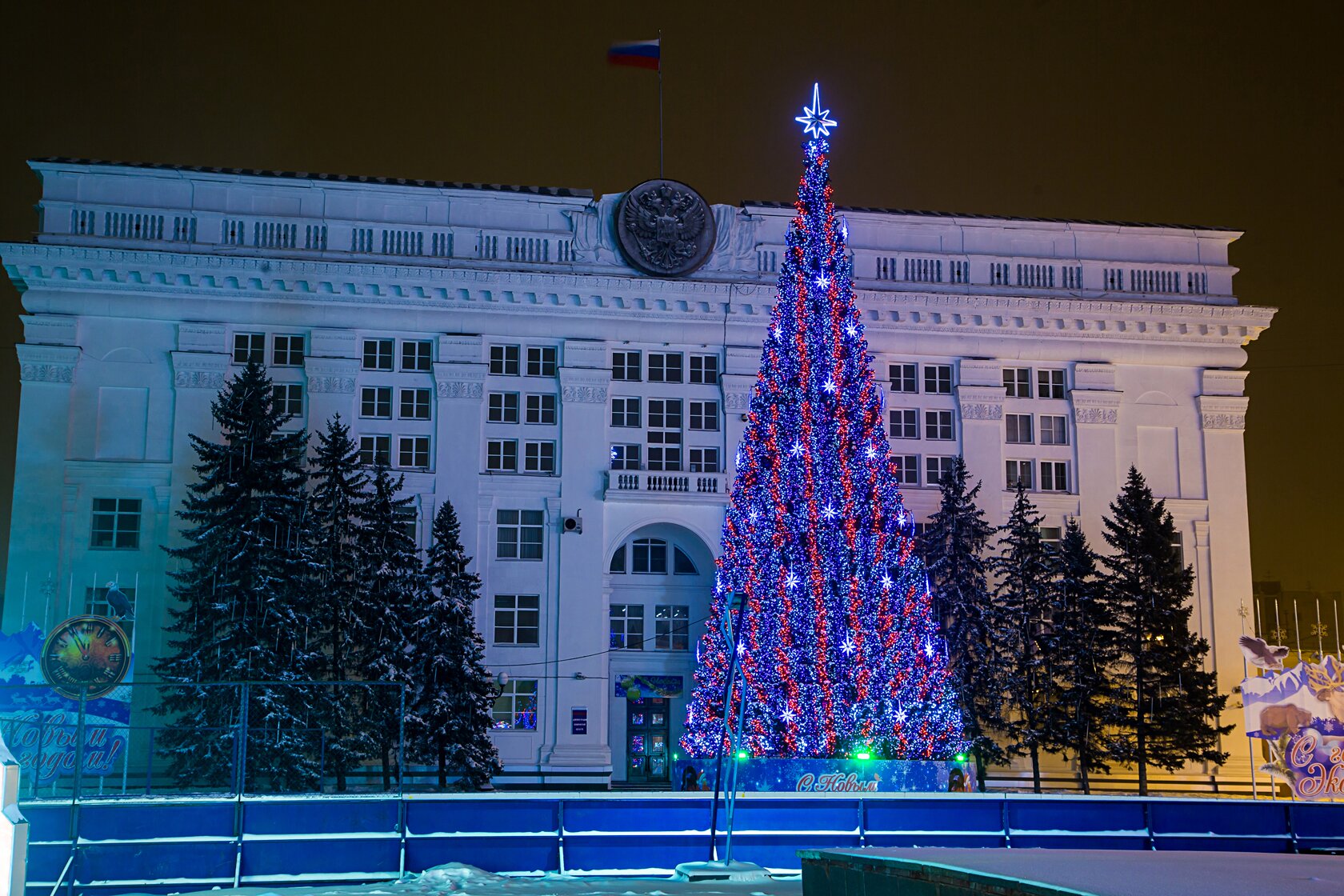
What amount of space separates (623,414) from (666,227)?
6.58 metres

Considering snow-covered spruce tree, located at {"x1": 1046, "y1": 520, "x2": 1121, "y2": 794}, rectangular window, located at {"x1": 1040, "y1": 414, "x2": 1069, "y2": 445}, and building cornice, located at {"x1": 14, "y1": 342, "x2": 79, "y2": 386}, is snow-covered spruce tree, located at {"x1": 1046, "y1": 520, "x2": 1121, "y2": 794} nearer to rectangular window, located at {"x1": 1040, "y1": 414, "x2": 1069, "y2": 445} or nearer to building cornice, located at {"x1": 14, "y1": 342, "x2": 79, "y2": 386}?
rectangular window, located at {"x1": 1040, "y1": 414, "x2": 1069, "y2": 445}

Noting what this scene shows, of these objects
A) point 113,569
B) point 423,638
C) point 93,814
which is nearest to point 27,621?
point 113,569

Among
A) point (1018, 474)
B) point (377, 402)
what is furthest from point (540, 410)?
point (1018, 474)

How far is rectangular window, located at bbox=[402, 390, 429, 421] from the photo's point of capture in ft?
155

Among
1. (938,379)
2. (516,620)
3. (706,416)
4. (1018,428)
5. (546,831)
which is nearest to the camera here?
(546,831)

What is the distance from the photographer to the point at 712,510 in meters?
47.3

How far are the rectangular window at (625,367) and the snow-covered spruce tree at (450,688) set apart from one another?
9.39 meters

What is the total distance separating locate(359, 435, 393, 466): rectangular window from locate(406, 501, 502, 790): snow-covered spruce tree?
5010 mm

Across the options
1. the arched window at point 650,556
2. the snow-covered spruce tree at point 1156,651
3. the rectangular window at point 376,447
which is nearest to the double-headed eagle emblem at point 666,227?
the arched window at point 650,556

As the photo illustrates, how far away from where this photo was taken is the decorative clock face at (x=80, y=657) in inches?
821

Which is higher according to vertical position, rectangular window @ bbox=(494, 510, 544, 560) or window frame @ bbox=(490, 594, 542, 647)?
rectangular window @ bbox=(494, 510, 544, 560)

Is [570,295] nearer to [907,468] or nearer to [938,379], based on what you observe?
[907,468]

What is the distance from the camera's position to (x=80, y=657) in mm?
20969

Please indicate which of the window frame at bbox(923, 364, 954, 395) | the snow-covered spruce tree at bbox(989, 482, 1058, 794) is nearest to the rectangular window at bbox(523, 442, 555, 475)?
the window frame at bbox(923, 364, 954, 395)
